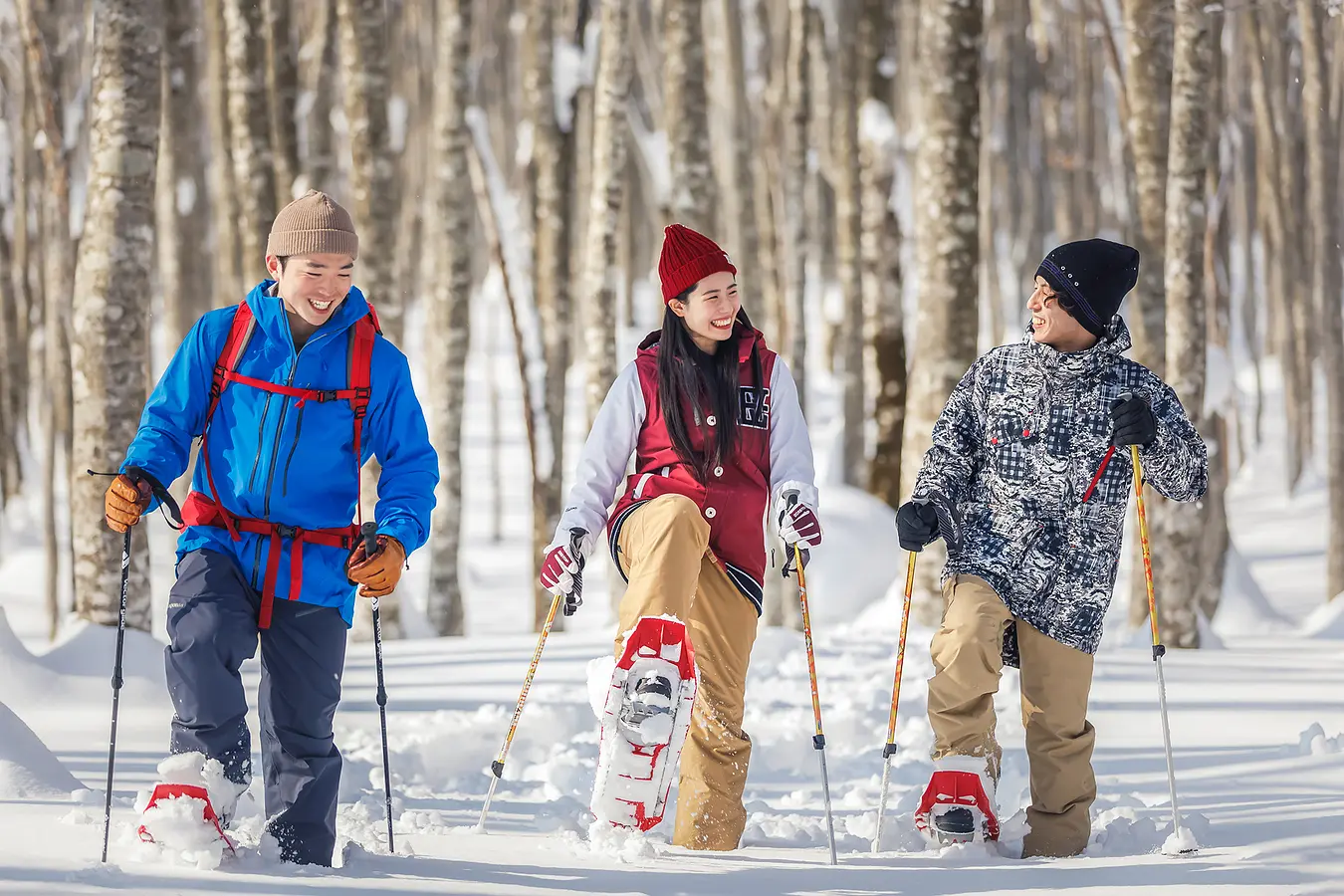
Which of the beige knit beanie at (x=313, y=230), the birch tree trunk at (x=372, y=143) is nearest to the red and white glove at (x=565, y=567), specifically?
the beige knit beanie at (x=313, y=230)

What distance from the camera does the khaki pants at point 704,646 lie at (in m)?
4.14

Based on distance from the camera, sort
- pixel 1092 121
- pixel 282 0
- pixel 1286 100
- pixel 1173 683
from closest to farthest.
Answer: pixel 1173 683 → pixel 282 0 → pixel 1286 100 → pixel 1092 121

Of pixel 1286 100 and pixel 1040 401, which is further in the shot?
pixel 1286 100

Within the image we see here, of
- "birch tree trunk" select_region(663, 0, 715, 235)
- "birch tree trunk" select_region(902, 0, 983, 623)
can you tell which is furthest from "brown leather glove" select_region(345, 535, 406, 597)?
"birch tree trunk" select_region(663, 0, 715, 235)

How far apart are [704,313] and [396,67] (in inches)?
818

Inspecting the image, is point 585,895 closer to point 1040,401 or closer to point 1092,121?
point 1040,401

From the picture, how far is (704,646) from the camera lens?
14.7ft

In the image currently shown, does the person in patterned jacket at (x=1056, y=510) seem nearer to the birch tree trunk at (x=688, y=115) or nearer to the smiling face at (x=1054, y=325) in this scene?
the smiling face at (x=1054, y=325)

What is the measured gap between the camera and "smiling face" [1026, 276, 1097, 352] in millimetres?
4348

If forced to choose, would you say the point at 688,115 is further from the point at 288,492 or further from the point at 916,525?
the point at 288,492

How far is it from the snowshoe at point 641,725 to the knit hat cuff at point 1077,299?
5.26ft

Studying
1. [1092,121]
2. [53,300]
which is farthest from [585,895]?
[1092,121]

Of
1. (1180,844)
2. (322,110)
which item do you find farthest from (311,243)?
(322,110)

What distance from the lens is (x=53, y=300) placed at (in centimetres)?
1208
